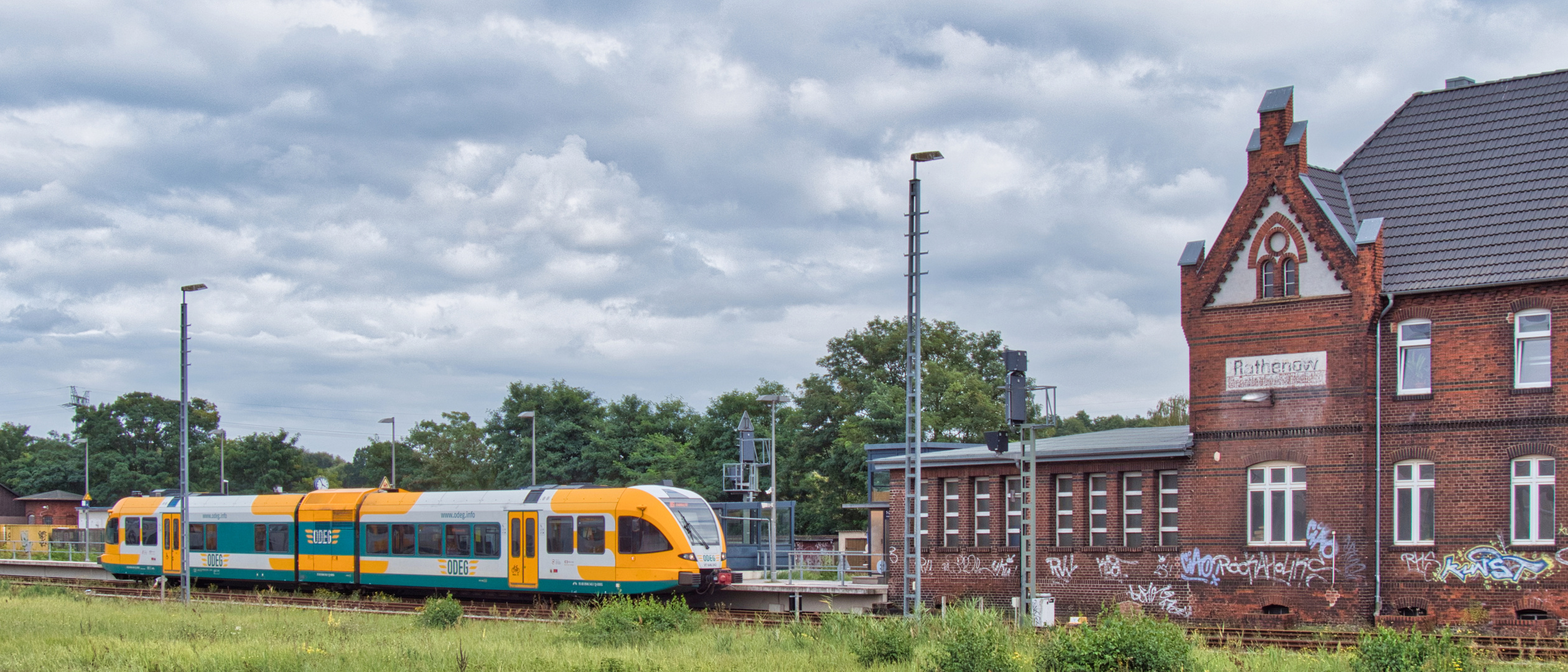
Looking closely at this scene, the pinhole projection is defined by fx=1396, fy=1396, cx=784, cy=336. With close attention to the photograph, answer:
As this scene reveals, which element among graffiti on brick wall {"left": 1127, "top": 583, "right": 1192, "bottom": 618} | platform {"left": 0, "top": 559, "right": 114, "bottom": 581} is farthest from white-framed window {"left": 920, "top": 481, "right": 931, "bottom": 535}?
platform {"left": 0, "top": 559, "right": 114, "bottom": 581}

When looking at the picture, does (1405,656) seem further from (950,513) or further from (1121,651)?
(950,513)

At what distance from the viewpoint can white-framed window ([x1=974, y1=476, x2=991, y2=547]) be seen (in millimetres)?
33938

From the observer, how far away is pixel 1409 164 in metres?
30.7

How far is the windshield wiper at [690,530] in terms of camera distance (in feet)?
102

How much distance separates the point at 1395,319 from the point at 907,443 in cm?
1136

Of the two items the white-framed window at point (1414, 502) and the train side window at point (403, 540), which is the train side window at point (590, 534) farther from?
the white-framed window at point (1414, 502)

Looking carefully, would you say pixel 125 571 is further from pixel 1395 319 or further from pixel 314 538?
pixel 1395 319

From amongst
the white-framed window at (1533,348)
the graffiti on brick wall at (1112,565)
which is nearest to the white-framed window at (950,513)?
the graffiti on brick wall at (1112,565)

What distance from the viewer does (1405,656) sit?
15.6 m

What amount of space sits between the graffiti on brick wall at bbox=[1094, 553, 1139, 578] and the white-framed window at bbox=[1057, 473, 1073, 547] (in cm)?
108

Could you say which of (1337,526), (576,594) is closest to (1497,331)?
(1337,526)

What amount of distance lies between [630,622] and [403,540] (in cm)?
1369

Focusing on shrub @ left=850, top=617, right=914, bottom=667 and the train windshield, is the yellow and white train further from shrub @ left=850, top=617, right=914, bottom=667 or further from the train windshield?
shrub @ left=850, top=617, right=914, bottom=667

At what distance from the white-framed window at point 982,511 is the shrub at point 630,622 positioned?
32.6 feet
